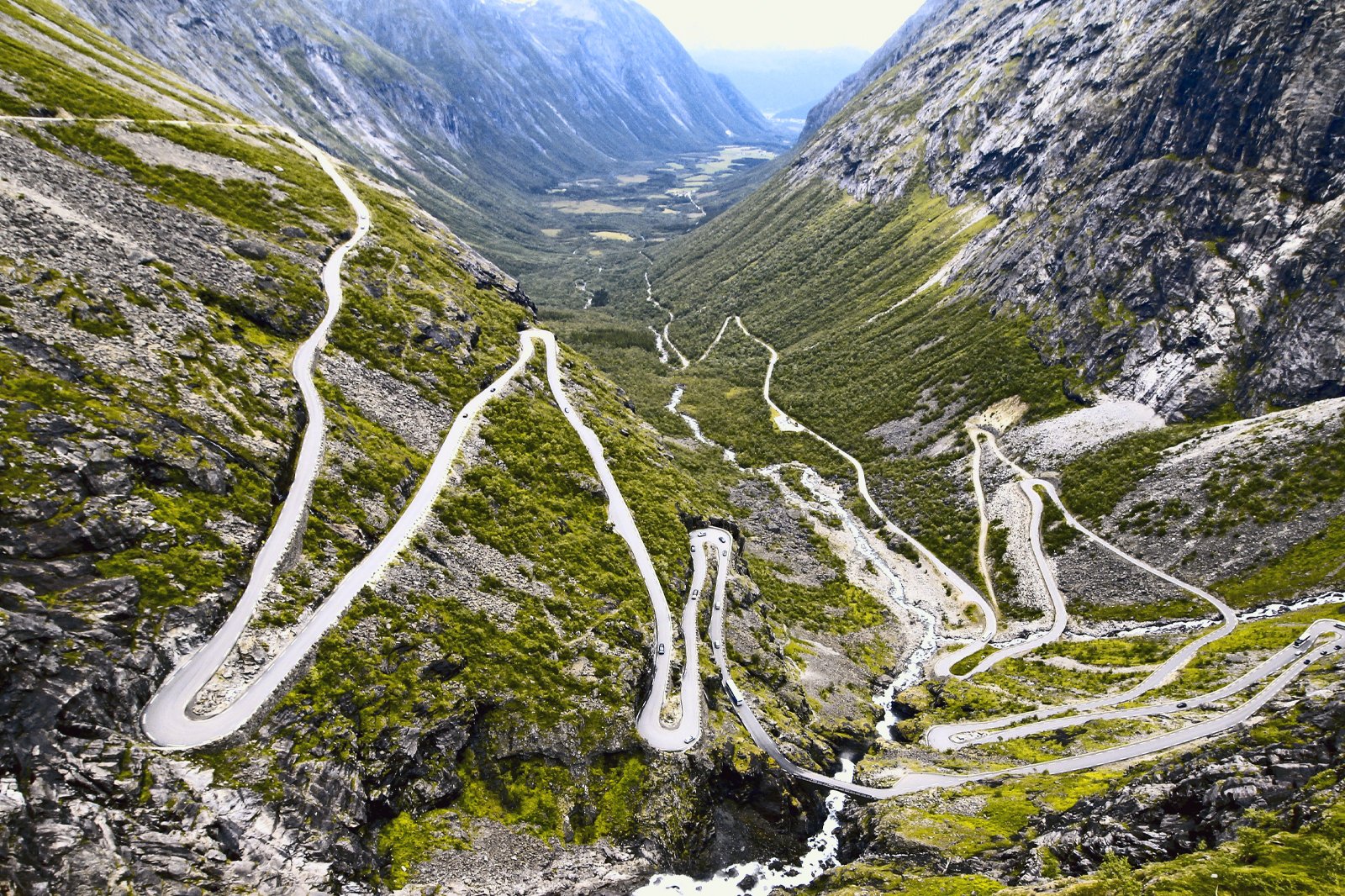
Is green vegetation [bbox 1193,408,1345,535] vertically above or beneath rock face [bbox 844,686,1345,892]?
above

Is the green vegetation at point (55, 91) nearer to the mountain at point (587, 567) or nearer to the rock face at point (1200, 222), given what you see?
the mountain at point (587, 567)

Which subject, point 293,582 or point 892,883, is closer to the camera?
point 892,883

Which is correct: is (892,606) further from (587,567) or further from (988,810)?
(587,567)

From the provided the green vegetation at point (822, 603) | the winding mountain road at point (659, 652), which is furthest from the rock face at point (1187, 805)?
the green vegetation at point (822, 603)

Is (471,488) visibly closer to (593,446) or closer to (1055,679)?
(593,446)

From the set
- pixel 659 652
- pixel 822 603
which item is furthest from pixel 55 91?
pixel 822 603

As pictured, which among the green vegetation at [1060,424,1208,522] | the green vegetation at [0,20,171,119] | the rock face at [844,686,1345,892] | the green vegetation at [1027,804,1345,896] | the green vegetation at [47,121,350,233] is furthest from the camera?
the green vegetation at [1060,424,1208,522]

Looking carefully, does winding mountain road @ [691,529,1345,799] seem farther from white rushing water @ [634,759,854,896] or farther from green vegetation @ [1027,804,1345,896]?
green vegetation @ [1027,804,1345,896]

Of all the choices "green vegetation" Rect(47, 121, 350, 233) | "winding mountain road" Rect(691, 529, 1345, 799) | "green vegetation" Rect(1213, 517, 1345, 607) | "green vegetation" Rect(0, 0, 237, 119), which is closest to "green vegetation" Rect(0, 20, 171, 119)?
"green vegetation" Rect(0, 0, 237, 119)
